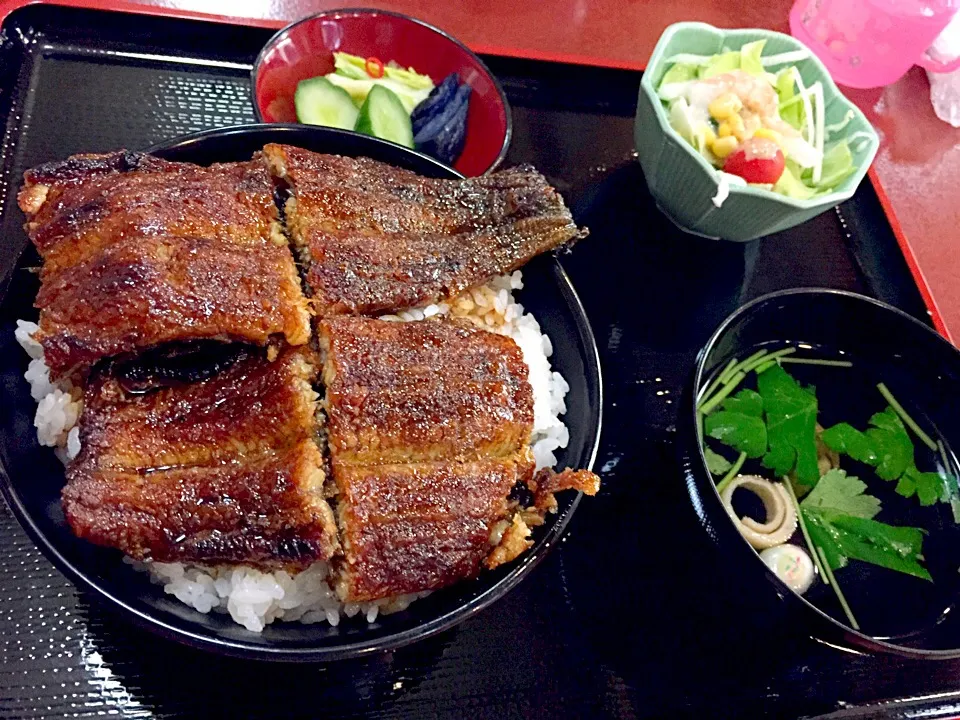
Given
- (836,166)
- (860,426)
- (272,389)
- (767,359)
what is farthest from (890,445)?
(272,389)

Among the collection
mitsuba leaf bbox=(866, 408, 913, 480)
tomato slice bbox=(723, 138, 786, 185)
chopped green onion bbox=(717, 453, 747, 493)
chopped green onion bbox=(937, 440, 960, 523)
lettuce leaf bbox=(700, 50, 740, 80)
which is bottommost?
chopped green onion bbox=(937, 440, 960, 523)

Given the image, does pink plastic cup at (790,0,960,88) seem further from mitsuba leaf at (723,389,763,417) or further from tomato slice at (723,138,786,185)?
mitsuba leaf at (723,389,763,417)

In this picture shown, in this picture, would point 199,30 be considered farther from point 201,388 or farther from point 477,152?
point 201,388

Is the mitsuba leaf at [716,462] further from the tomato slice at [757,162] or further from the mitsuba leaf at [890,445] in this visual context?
the tomato slice at [757,162]

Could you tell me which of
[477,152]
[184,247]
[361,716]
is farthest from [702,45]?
[361,716]

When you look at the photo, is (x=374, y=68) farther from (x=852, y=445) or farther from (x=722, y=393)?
(x=852, y=445)

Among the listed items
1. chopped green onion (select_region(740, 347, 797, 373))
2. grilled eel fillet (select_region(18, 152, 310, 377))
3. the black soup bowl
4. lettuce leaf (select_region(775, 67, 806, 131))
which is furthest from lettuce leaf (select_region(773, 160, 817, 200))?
grilled eel fillet (select_region(18, 152, 310, 377))
